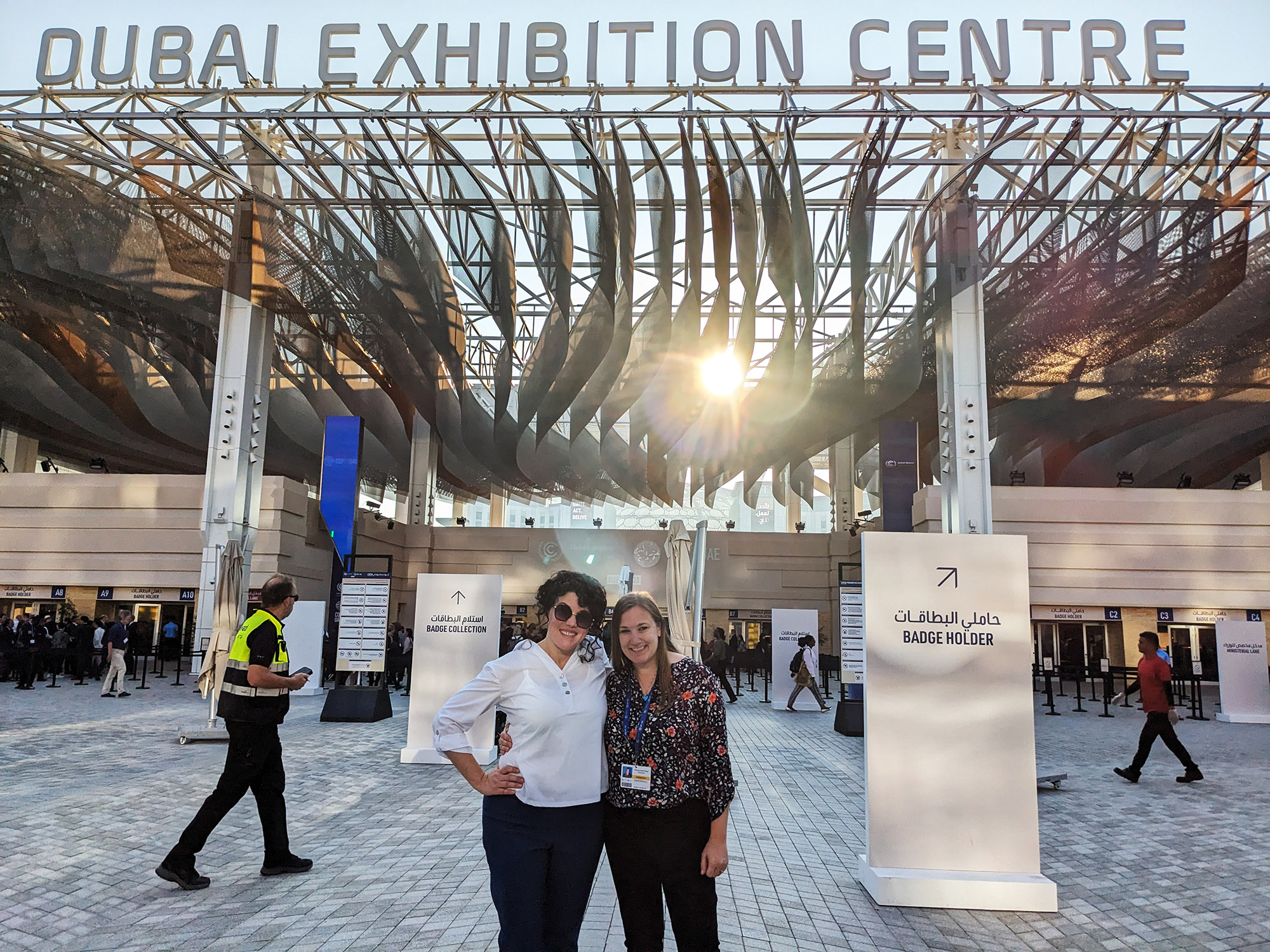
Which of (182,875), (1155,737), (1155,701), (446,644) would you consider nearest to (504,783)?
(182,875)

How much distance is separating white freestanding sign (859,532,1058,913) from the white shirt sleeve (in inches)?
99.3

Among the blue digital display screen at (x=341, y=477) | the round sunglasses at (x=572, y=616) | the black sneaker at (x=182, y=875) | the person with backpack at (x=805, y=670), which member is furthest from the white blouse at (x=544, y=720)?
the blue digital display screen at (x=341, y=477)

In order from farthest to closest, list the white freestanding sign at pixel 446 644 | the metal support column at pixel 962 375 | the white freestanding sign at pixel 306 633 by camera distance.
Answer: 1. the metal support column at pixel 962 375
2. the white freestanding sign at pixel 306 633
3. the white freestanding sign at pixel 446 644

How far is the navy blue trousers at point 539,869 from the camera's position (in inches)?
102

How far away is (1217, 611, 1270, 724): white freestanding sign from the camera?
14.7 meters

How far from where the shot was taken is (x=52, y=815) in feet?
20.0

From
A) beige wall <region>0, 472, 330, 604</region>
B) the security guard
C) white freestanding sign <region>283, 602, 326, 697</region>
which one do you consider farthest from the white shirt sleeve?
beige wall <region>0, 472, 330, 604</region>

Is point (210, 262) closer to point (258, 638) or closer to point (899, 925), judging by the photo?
point (258, 638)

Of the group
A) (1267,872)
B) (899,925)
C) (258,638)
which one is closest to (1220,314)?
(1267,872)

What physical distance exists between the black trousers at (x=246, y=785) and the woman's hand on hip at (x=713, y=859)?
282 cm

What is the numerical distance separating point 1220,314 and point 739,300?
45.1ft

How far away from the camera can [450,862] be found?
17.0 feet

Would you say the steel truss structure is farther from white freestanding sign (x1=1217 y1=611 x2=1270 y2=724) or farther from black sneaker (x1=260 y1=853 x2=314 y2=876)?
black sneaker (x1=260 y1=853 x2=314 y2=876)

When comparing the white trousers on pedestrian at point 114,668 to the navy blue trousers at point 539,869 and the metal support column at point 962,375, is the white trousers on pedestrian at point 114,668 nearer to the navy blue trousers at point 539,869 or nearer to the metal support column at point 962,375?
the navy blue trousers at point 539,869
